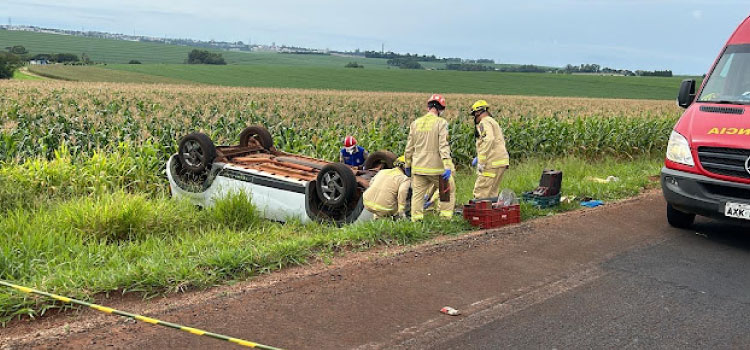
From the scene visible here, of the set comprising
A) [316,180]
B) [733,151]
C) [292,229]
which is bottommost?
[292,229]

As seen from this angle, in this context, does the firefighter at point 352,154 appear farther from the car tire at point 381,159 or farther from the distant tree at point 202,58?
the distant tree at point 202,58

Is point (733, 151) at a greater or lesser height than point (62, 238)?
greater

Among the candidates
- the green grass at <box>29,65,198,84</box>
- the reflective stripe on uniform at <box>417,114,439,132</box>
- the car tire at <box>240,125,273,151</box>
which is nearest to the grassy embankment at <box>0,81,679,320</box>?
the reflective stripe on uniform at <box>417,114,439,132</box>

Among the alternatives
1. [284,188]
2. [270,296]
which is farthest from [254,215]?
[270,296]

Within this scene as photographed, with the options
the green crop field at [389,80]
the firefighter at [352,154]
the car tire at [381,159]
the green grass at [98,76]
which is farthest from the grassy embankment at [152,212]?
the green crop field at [389,80]

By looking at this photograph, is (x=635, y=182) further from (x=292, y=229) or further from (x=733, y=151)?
(x=292, y=229)

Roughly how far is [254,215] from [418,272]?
12.1 ft

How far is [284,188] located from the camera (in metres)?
9.47

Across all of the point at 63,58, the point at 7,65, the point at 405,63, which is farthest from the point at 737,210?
the point at 405,63

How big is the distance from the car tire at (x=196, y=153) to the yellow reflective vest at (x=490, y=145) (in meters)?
4.11

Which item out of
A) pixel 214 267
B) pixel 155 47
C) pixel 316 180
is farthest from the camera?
pixel 155 47

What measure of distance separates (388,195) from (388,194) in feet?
0.04

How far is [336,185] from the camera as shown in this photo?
8.93 m

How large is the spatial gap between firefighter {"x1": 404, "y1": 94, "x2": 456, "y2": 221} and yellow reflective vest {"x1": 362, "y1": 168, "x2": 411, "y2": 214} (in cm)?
18
